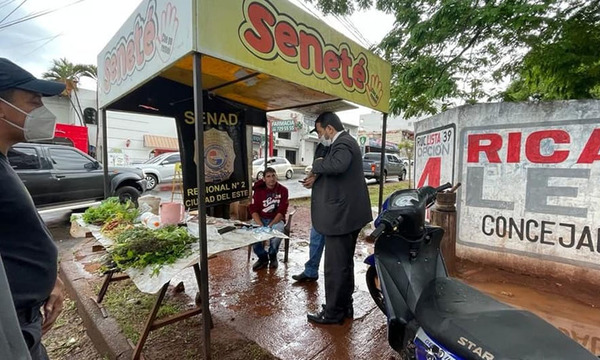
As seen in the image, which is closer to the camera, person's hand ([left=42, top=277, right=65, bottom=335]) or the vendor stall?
person's hand ([left=42, top=277, right=65, bottom=335])

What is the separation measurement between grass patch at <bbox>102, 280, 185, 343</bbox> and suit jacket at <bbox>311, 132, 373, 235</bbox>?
1.56m

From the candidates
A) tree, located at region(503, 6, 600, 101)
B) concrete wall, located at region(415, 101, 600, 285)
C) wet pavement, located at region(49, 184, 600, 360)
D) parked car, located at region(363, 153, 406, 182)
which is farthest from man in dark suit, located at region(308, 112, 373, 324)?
parked car, located at region(363, 153, 406, 182)

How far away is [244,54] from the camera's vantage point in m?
2.00

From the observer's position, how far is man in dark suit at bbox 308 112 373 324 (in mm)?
2434

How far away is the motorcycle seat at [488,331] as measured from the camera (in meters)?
1.12

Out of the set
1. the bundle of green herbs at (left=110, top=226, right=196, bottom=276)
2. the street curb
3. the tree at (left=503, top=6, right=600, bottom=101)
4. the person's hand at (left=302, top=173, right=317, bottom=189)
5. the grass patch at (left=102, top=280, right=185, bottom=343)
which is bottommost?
the street curb

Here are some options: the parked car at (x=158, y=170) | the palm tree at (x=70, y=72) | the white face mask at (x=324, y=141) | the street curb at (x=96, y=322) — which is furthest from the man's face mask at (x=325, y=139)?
the palm tree at (x=70, y=72)

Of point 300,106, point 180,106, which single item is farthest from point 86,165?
point 300,106

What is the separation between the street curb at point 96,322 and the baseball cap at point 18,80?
6.00 feet

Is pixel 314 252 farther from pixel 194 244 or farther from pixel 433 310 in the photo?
pixel 433 310

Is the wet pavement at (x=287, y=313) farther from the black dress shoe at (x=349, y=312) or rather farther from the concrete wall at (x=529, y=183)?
the concrete wall at (x=529, y=183)

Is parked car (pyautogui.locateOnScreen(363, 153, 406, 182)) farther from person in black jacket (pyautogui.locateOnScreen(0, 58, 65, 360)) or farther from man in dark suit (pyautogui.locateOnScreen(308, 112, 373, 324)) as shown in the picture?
person in black jacket (pyautogui.locateOnScreen(0, 58, 65, 360))

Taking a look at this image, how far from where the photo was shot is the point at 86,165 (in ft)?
21.8

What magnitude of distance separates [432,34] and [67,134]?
42.4 feet
